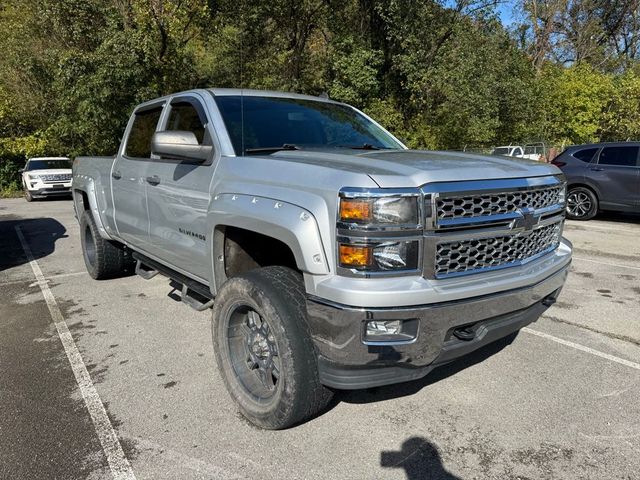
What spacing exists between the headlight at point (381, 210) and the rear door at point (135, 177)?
2.62 meters

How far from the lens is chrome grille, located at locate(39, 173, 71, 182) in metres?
17.5

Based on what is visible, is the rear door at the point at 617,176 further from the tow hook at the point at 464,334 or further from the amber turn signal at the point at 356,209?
the amber turn signal at the point at 356,209

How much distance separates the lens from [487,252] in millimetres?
2621

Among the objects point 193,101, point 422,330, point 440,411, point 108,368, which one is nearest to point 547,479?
point 440,411

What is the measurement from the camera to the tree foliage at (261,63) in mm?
14867

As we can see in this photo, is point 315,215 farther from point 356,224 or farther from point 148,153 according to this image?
point 148,153

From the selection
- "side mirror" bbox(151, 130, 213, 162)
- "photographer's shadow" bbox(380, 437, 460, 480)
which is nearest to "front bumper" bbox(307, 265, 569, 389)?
"photographer's shadow" bbox(380, 437, 460, 480)

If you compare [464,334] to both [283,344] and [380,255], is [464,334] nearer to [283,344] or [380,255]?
[380,255]

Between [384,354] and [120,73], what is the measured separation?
14.2 meters

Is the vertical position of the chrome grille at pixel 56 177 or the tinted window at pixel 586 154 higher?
the tinted window at pixel 586 154

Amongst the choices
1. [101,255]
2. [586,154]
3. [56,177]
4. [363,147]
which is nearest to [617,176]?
[586,154]

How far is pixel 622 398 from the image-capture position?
326 centimetres

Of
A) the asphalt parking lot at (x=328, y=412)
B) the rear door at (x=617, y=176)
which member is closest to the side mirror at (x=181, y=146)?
the asphalt parking lot at (x=328, y=412)

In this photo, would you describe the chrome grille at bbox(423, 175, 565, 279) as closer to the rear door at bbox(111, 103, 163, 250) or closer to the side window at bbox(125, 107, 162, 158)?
the rear door at bbox(111, 103, 163, 250)
